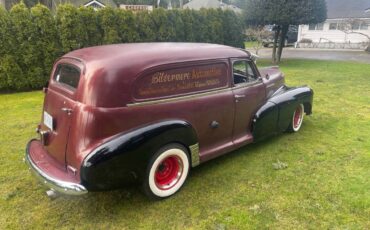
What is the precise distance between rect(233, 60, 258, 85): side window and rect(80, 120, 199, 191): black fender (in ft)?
5.02

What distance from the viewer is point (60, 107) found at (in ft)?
10.9

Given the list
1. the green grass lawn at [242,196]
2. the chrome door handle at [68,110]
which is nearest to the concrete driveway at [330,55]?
the green grass lawn at [242,196]

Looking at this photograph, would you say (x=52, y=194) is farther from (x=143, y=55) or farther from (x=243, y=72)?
(x=243, y=72)

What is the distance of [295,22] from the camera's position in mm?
14922

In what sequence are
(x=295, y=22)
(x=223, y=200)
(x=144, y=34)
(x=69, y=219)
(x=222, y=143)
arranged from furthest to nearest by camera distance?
(x=295, y=22) < (x=144, y=34) < (x=222, y=143) < (x=223, y=200) < (x=69, y=219)

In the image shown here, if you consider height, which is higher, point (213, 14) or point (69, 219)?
point (213, 14)

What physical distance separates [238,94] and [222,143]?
721mm

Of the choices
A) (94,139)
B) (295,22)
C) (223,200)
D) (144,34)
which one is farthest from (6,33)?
(295,22)

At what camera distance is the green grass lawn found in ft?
10.1

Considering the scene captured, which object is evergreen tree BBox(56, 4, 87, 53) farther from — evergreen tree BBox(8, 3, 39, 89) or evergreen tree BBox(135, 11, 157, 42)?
evergreen tree BBox(135, 11, 157, 42)

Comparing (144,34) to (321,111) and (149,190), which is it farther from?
(149,190)

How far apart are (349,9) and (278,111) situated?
31.8 meters

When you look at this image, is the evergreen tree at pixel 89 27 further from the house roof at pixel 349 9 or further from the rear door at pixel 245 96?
the house roof at pixel 349 9

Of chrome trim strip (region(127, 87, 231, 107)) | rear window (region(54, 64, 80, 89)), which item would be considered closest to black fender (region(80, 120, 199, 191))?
chrome trim strip (region(127, 87, 231, 107))
